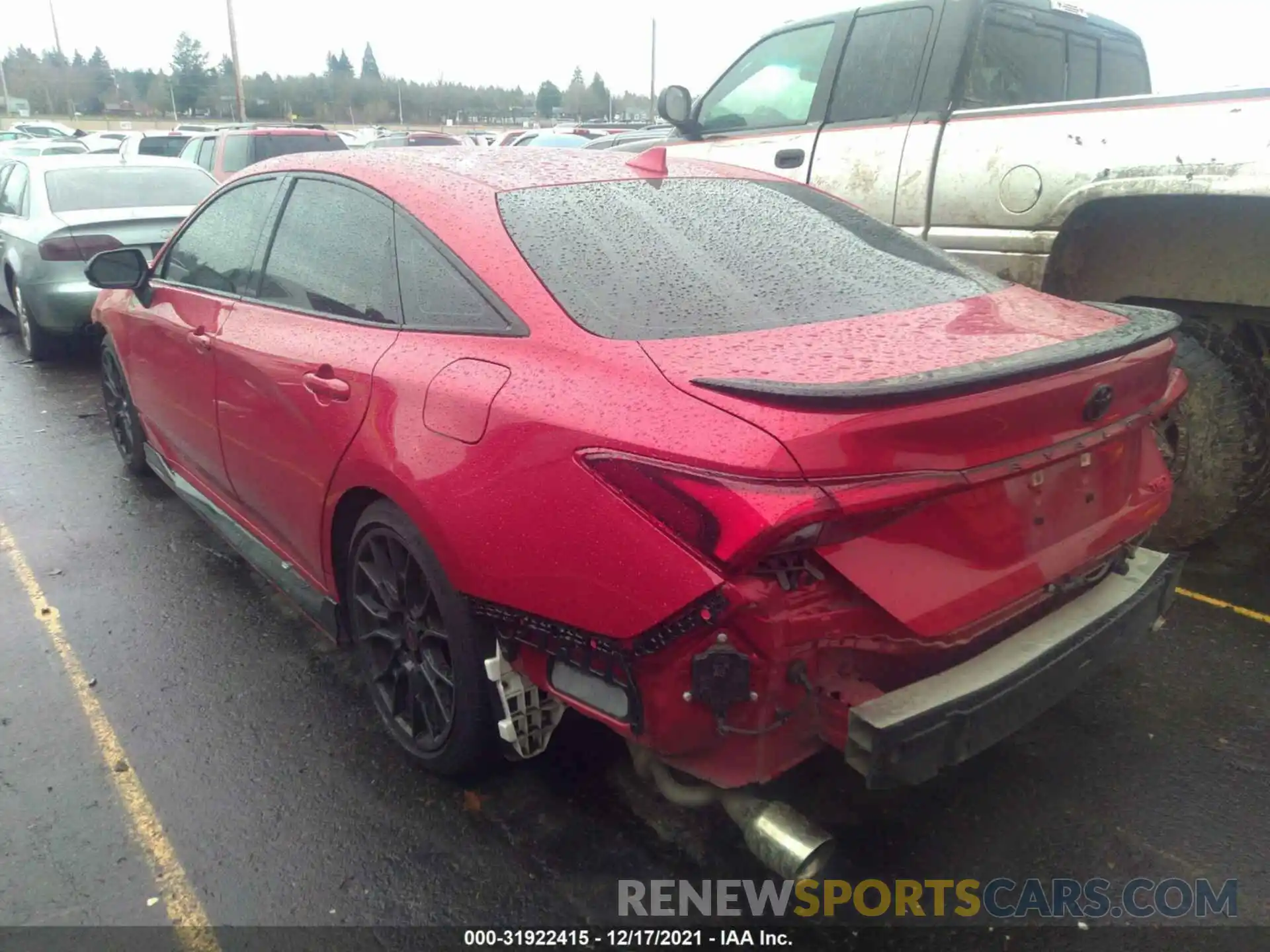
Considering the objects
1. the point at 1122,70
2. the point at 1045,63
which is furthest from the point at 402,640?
the point at 1122,70

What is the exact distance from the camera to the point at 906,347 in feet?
7.08

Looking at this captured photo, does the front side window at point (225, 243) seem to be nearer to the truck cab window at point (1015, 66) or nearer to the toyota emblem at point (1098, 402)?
the toyota emblem at point (1098, 402)

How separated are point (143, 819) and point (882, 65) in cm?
459

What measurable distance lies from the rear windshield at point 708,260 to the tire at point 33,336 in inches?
264

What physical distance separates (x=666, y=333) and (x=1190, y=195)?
2371 millimetres

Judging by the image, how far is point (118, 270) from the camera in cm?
417

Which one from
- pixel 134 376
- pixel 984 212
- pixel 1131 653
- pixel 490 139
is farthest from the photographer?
pixel 490 139

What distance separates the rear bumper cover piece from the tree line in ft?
213

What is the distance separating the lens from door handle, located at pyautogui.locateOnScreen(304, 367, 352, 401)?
2676mm

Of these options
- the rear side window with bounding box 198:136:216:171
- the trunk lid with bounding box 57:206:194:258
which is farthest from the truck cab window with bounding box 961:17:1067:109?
the rear side window with bounding box 198:136:216:171

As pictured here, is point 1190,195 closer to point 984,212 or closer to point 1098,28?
point 984,212

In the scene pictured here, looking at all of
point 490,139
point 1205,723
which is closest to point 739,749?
point 1205,723

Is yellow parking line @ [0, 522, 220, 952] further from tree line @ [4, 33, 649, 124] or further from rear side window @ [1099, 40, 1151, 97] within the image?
tree line @ [4, 33, 649, 124]

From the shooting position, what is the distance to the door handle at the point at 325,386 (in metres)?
2.68
